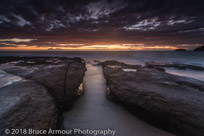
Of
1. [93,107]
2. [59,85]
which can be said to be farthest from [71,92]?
[93,107]

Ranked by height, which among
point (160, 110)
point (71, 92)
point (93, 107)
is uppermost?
point (160, 110)

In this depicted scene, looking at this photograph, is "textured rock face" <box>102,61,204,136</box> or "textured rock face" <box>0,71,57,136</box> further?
"textured rock face" <box>102,61,204,136</box>

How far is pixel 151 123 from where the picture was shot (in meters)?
3.04

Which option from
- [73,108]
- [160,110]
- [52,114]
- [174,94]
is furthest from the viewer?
[73,108]

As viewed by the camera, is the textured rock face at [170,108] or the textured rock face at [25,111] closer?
the textured rock face at [25,111]

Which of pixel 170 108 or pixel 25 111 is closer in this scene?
pixel 25 111

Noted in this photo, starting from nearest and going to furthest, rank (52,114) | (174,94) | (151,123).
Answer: (52,114) → (151,123) → (174,94)

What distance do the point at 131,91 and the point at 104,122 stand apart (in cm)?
165

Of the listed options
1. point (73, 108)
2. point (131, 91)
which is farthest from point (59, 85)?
point (131, 91)

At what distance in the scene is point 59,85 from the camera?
14.4ft

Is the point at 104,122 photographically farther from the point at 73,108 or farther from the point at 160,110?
the point at 160,110

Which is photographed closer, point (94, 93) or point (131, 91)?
point (131, 91)

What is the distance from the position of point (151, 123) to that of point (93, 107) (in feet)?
7.63

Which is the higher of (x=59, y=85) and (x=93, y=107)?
(x=59, y=85)
